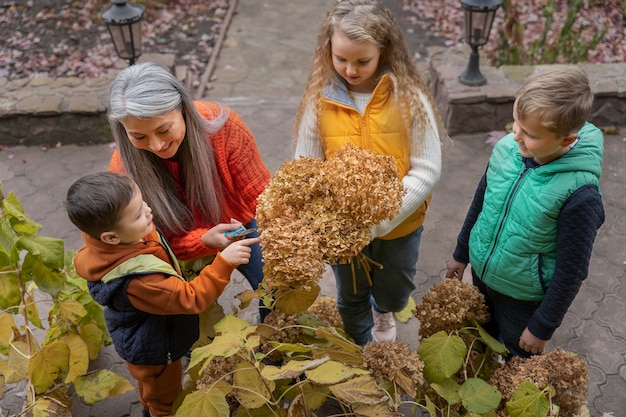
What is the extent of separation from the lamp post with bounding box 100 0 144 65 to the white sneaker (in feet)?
7.90

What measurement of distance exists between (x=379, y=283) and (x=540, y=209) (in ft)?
2.71

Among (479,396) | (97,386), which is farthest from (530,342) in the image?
(97,386)

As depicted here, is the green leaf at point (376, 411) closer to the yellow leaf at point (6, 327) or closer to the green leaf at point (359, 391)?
the green leaf at point (359, 391)

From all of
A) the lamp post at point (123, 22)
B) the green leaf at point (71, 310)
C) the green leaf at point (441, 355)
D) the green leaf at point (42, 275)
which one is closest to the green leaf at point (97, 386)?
the green leaf at point (71, 310)

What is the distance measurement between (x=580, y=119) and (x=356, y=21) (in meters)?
0.71

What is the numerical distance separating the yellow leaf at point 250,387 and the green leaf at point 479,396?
1.82ft

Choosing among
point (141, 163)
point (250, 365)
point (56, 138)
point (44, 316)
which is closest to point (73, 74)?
point (56, 138)

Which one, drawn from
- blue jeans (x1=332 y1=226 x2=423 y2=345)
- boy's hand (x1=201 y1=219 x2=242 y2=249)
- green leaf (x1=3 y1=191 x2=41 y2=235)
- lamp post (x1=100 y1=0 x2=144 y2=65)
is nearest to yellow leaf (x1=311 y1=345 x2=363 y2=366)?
boy's hand (x1=201 y1=219 x2=242 y2=249)

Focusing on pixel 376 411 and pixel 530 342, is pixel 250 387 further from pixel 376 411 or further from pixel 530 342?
pixel 530 342

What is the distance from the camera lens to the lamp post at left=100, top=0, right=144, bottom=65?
3.64 metres

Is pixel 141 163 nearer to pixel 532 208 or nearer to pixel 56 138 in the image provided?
pixel 532 208

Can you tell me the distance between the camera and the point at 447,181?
3.90 metres

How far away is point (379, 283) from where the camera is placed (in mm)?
2350

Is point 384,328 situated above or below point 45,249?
below
